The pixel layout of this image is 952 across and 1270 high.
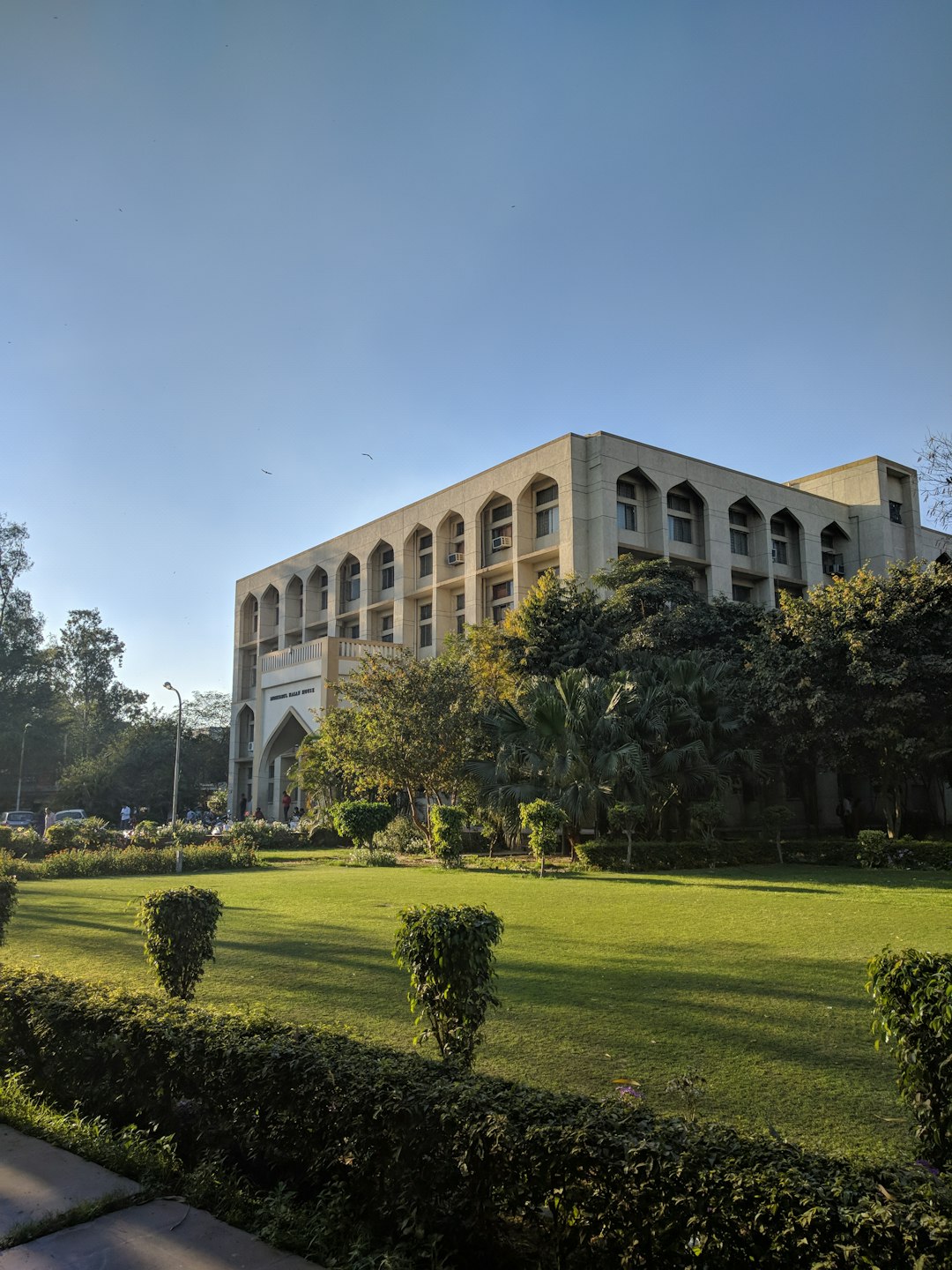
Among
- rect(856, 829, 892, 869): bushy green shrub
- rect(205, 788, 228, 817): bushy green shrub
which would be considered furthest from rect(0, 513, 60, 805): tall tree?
rect(856, 829, 892, 869): bushy green shrub

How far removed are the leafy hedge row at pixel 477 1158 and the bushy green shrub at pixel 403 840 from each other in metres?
21.4

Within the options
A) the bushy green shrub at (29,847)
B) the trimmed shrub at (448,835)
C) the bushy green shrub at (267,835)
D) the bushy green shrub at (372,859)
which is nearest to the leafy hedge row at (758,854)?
the trimmed shrub at (448,835)

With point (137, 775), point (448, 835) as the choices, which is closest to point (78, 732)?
point (137, 775)

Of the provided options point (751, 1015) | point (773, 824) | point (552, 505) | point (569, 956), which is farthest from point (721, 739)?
point (552, 505)

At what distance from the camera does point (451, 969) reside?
473cm

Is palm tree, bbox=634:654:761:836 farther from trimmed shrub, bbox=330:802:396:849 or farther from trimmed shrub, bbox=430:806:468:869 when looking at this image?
trimmed shrub, bbox=330:802:396:849

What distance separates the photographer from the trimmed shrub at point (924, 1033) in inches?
133

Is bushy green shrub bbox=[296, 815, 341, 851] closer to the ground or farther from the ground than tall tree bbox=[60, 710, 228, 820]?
closer to the ground

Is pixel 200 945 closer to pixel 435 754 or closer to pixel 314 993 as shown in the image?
pixel 314 993

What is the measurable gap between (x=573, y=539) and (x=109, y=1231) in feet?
124

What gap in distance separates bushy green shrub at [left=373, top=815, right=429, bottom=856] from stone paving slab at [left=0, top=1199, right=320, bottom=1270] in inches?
881

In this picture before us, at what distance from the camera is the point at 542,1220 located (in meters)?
3.22

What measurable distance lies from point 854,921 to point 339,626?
49.2 metres

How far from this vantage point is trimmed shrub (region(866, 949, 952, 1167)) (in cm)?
339
